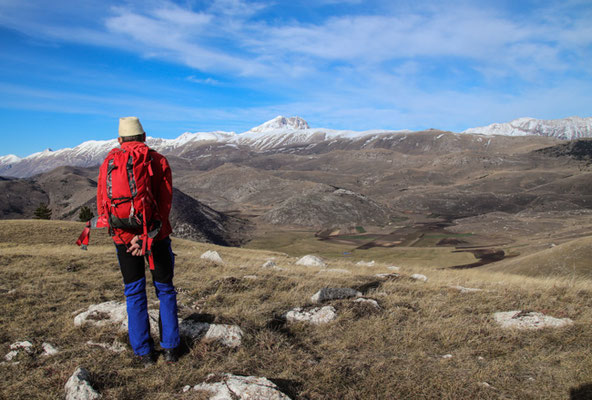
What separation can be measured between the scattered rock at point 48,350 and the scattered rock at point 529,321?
871 centimetres

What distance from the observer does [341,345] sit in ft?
20.7

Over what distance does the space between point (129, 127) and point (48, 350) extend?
411cm

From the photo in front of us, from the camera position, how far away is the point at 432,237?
329ft

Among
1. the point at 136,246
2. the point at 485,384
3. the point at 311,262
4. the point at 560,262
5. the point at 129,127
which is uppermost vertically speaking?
the point at 129,127

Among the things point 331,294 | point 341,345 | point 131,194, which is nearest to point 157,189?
point 131,194

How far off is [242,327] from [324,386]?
2378mm

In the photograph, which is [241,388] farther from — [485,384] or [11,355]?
[11,355]

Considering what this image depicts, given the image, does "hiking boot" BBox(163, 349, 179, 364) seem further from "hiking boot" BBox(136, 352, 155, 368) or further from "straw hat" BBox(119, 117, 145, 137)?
"straw hat" BBox(119, 117, 145, 137)

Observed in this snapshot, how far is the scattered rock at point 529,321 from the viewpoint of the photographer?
23.6 feet

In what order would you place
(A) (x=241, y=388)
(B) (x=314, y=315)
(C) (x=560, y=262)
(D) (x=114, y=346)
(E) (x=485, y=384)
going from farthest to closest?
(C) (x=560, y=262) → (B) (x=314, y=315) → (D) (x=114, y=346) → (E) (x=485, y=384) → (A) (x=241, y=388)

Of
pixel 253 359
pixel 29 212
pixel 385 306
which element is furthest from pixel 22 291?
pixel 29 212

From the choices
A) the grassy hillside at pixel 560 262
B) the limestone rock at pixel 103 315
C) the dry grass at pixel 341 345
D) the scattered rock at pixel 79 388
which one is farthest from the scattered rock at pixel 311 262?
the grassy hillside at pixel 560 262

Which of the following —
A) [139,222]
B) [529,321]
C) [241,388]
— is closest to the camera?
[241,388]

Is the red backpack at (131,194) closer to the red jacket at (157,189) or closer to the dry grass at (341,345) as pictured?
the red jacket at (157,189)
